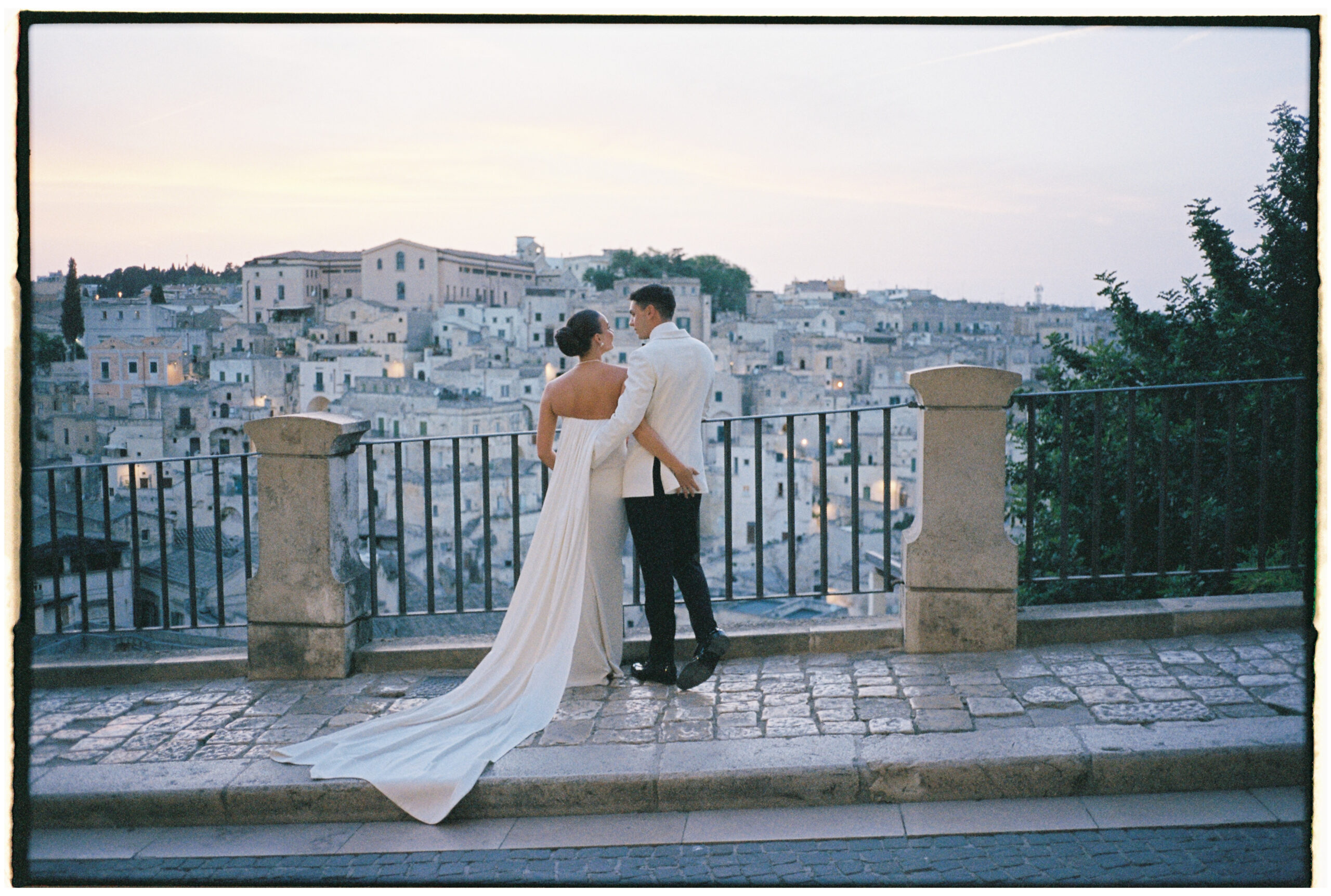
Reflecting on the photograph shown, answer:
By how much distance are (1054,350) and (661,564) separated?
10.8 m

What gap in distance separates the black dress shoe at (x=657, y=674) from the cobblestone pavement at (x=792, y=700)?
0.23 feet

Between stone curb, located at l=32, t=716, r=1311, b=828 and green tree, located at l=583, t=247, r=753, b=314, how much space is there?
95899 millimetres

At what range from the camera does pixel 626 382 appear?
→ 4828mm

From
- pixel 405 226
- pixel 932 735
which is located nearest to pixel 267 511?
pixel 932 735

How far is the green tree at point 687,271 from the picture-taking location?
100250mm

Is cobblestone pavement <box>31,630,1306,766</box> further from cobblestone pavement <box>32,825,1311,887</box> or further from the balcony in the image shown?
cobblestone pavement <box>32,825,1311,887</box>

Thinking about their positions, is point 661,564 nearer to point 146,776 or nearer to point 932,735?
point 932,735

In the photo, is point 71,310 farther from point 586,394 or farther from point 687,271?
point 687,271

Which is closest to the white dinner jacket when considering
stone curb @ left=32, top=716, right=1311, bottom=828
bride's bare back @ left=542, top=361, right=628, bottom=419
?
bride's bare back @ left=542, top=361, right=628, bottom=419

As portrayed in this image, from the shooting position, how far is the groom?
477cm

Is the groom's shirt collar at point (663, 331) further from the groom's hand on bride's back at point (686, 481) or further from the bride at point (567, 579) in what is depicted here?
the groom's hand on bride's back at point (686, 481)

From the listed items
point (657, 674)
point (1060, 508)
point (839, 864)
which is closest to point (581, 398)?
point (657, 674)

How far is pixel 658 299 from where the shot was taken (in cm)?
482

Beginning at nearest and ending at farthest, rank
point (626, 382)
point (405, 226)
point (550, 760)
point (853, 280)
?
point (550, 760) → point (626, 382) → point (405, 226) → point (853, 280)
